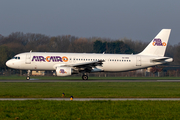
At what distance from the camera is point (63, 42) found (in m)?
95.7

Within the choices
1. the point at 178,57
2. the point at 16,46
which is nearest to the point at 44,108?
the point at 16,46

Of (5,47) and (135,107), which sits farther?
(5,47)

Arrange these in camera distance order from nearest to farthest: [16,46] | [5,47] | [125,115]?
1. [125,115]
2. [5,47]
3. [16,46]

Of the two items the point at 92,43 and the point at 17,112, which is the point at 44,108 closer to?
the point at 17,112

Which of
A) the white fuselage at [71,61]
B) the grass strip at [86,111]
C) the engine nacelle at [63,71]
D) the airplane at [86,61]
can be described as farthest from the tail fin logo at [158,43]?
the grass strip at [86,111]

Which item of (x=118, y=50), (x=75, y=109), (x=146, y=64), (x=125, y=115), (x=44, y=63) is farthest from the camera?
(x=118, y=50)

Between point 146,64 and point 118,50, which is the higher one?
point 118,50

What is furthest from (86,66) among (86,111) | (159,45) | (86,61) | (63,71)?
(86,111)

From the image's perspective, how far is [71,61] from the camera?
39219 mm

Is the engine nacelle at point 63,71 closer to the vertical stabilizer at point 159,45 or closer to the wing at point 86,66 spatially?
the wing at point 86,66

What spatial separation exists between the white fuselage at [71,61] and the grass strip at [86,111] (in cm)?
2331

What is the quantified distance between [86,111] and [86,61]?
26.9 meters

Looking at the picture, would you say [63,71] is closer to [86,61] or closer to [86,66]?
[86,66]

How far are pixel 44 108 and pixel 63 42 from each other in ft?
272
